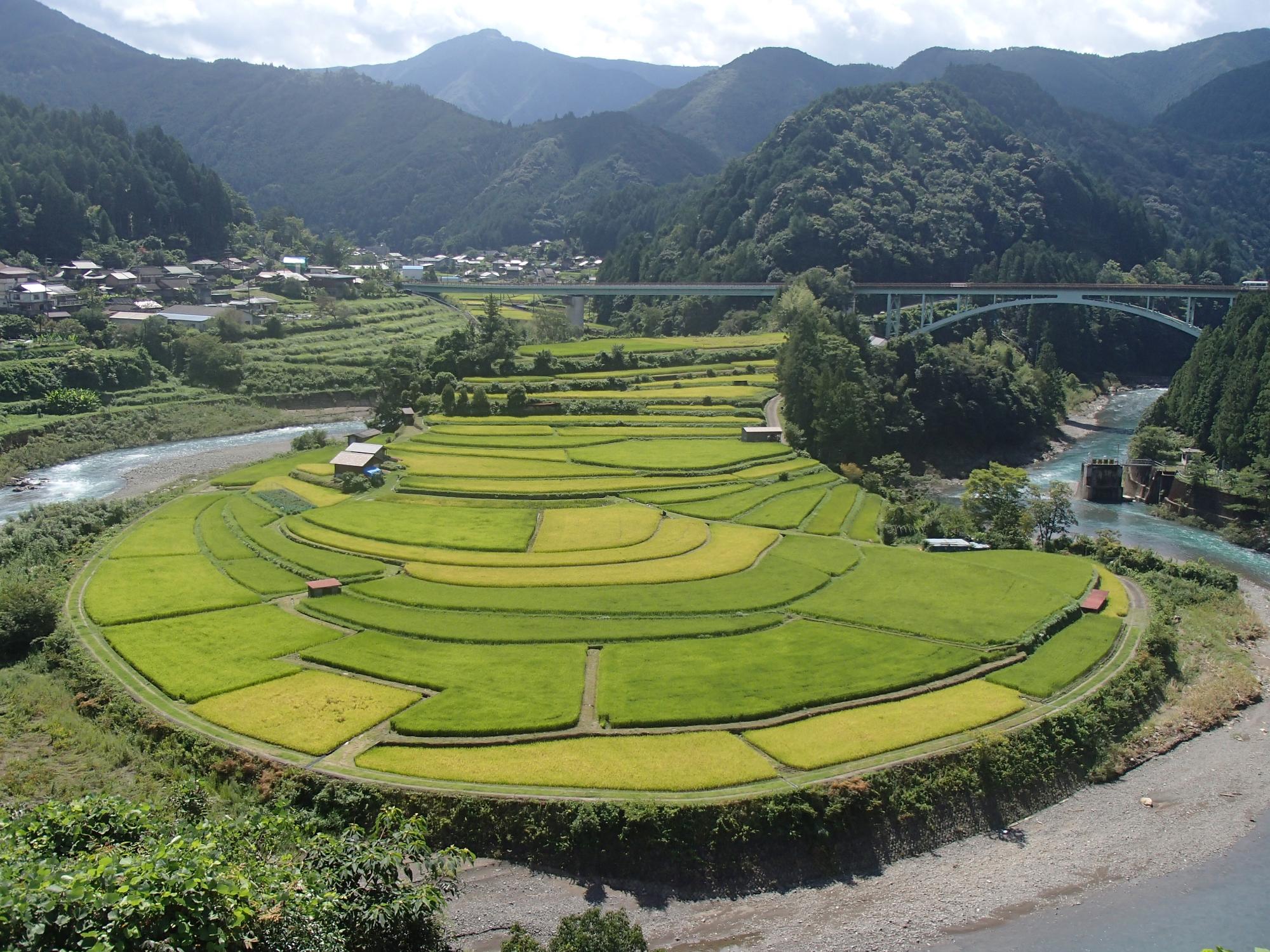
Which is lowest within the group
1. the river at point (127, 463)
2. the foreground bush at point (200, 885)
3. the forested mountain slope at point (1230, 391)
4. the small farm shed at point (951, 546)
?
the river at point (127, 463)

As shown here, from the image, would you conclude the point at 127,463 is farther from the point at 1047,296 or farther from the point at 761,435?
the point at 1047,296

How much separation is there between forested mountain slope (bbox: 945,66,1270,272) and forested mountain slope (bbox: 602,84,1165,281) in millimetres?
34450

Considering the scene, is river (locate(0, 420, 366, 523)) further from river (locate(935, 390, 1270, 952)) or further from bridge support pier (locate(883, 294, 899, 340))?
river (locate(935, 390, 1270, 952))

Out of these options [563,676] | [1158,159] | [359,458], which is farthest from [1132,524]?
[1158,159]

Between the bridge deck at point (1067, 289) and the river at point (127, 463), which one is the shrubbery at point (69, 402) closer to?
the river at point (127, 463)

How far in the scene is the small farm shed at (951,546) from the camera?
4919 cm

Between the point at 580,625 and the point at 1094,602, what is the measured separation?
66.1 feet

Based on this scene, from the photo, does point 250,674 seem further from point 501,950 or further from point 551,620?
point 501,950

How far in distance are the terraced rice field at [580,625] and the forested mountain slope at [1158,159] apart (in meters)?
145

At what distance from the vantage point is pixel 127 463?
2933 inches

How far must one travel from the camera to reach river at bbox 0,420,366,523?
64188 mm

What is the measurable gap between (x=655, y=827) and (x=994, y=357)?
7692cm

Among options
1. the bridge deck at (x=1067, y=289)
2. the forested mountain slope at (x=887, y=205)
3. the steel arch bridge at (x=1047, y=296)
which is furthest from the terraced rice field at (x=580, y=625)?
the forested mountain slope at (x=887, y=205)

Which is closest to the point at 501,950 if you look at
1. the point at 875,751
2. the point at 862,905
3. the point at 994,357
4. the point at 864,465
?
the point at 862,905
